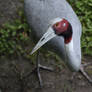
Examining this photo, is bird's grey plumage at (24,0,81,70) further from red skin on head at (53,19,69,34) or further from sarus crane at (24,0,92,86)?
red skin on head at (53,19,69,34)

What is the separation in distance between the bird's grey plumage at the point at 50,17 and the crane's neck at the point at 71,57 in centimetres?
9

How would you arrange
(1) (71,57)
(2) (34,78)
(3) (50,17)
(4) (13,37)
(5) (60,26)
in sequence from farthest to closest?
(4) (13,37) → (2) (34,78) → (3) (50,17) → (1) (71,57) → (5) (60,26)

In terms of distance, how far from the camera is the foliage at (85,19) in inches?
160

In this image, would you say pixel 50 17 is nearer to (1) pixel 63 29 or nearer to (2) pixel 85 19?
(1) pixel 63 29

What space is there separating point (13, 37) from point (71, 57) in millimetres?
1573

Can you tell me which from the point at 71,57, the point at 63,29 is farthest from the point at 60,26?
the point at 71,57

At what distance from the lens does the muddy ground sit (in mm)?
3750

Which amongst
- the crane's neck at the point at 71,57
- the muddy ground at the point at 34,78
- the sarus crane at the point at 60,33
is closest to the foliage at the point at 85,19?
the muddy ground at the point at 34,78

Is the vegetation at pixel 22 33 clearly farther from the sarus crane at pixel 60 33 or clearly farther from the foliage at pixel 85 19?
the sarus crane at pixel 60 33

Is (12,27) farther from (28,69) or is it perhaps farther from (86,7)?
(86,7)

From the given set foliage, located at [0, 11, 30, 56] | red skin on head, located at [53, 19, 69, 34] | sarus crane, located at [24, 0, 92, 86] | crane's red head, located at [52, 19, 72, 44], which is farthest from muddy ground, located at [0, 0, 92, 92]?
red skin on head, located at [53, 19, 69, 34]

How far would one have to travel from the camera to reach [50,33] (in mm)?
2707

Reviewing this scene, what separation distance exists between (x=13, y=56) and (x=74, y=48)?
1397 millimetres

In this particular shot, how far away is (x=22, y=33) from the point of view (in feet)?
13.8
